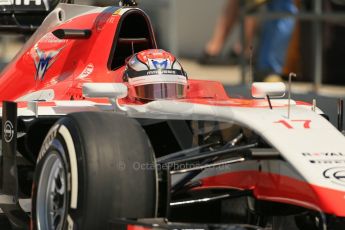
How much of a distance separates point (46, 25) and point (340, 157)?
2916 mm

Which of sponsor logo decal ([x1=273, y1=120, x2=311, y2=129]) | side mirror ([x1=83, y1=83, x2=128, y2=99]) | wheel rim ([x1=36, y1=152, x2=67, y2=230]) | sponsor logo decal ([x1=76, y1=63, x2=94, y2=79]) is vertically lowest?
wheel rim ([x1=36, y1=152, x2=67, y2=230])

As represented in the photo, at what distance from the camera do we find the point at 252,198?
634 centimetres

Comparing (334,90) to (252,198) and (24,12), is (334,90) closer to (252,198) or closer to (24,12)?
(24,12)

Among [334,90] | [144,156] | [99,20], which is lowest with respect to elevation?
[334,90]

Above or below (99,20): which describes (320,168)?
below

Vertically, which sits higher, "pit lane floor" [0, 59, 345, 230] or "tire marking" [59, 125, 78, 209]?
"tire marking" [59, 125, 78, 209]

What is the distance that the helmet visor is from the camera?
6922 mm

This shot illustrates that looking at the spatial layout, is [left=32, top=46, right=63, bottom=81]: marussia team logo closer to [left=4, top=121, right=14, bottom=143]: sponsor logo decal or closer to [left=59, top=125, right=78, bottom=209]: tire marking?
[left=4, top=121, right=14, bottom=143]: sponsor logo decal

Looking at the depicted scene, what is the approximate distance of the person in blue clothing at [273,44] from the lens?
1370cm

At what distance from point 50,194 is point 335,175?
4.77 feet

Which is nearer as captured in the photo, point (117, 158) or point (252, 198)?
point (117, 158)

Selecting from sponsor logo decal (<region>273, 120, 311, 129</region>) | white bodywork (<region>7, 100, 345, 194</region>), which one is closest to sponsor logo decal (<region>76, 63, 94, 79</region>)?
white bodywork (<region>7, 100, 345, 194</region>)

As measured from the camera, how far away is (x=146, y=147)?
5707 millimetres

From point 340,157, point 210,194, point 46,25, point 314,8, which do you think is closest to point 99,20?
point 46,25
